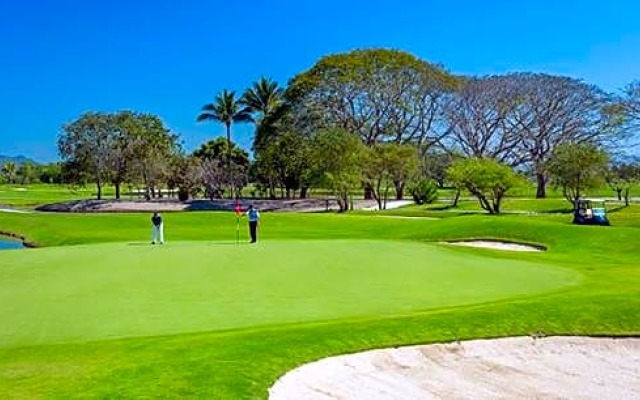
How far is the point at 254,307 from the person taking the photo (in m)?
15.3

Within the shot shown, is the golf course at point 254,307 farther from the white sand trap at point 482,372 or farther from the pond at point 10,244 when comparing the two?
the pond at point 10,244

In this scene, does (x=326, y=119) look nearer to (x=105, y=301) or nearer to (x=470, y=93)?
(x=470, y=93)

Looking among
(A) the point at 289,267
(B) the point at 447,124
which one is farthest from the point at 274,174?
(A) the point at 289,267

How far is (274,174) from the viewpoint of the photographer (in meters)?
92.7

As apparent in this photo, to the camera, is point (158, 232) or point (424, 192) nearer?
point (158, 232)

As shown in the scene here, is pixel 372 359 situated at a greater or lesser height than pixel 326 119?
lesser

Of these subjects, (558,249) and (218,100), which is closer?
(558,249)

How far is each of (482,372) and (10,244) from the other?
41.1 metres

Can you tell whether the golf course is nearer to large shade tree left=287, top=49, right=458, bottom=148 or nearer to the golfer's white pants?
the golfer's white pants

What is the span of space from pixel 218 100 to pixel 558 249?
6928 cm

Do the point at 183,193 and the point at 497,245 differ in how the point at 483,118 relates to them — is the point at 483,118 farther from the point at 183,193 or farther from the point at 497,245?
the point at 497,245

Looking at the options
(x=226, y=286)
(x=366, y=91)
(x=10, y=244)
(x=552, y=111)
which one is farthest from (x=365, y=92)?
(x=226, y=286)

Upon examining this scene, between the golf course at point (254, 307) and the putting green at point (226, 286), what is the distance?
0.17ft

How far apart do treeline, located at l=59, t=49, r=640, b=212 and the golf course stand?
49644 millimetres
